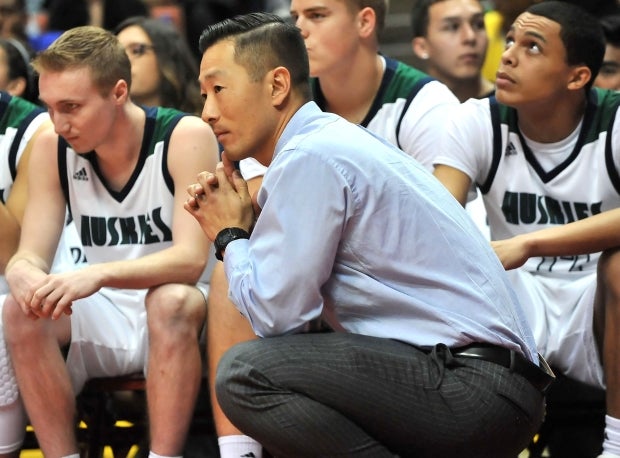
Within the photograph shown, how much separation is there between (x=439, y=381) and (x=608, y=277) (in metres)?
0.93

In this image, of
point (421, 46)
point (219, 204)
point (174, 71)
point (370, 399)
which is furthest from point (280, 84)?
point (421, 46)

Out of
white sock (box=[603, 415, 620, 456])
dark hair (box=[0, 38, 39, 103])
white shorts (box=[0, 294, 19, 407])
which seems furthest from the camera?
dark hair (box=[0, 38, 39, 103])

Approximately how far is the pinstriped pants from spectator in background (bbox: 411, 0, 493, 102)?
2.71m

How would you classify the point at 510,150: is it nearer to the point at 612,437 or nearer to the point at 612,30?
the point at 612,437

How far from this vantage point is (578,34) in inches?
153

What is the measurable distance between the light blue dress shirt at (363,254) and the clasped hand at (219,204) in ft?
0.34

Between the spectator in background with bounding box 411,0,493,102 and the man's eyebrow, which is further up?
the man's eyebrow

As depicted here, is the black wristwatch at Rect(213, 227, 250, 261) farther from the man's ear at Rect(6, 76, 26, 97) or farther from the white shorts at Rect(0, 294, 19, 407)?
the man's ear at Rect(6, 76, 26, 97)

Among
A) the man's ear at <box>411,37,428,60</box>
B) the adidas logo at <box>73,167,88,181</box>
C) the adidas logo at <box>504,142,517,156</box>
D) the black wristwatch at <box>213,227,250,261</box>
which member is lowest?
the adidas logo at <box>73,167,88,181</box>

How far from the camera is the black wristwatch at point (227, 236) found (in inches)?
111

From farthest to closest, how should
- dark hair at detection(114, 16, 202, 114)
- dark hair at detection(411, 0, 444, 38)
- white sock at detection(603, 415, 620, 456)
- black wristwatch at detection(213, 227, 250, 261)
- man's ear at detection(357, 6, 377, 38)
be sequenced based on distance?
1. dark hair at detection(411, 0, 444, 38)
2. dark hair at detection(114, 16, 202, 114)
3. man's ear at detection(357, 6, 377, 38)
4. white sock at detection(603, 415, 620, 456)
5. black wristwatch at detection(213, 227, 250, 261)

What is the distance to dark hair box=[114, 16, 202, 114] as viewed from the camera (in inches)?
191

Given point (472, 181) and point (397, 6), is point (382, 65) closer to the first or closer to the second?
point (472, 181)

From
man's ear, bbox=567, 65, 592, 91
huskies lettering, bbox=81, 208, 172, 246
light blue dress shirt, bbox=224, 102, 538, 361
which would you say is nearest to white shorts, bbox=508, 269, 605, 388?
man's ear, bbox=567, 65, 592, 91
